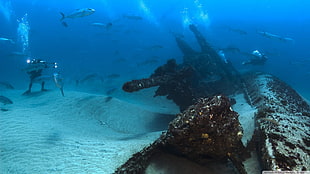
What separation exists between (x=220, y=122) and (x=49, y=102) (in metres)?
7.16

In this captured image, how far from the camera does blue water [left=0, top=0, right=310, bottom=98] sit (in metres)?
27.5

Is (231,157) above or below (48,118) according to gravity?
below

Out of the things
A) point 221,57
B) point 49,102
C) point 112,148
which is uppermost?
point 221,57

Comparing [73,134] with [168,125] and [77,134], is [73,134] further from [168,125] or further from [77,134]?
[168,125]

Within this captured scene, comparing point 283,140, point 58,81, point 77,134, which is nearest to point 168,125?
point 283,140

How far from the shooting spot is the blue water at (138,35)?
27.5 meters

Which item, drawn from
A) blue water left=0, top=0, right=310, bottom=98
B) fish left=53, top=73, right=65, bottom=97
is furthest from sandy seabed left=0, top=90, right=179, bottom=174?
blue water left=0, top=0, right=310, bottom=98

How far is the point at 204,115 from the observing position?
2848mm

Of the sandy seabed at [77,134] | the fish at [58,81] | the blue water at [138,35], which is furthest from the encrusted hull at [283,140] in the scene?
the blue water at [138,35]

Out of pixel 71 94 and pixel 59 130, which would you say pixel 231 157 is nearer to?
pixel 59 130

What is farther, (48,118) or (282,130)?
(48,118)

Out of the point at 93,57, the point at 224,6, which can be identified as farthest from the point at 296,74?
the point at 224,6

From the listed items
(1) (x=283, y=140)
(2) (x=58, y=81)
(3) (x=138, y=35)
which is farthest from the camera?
(3) (x=138, y=35)

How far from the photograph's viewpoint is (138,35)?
58.4 metres
